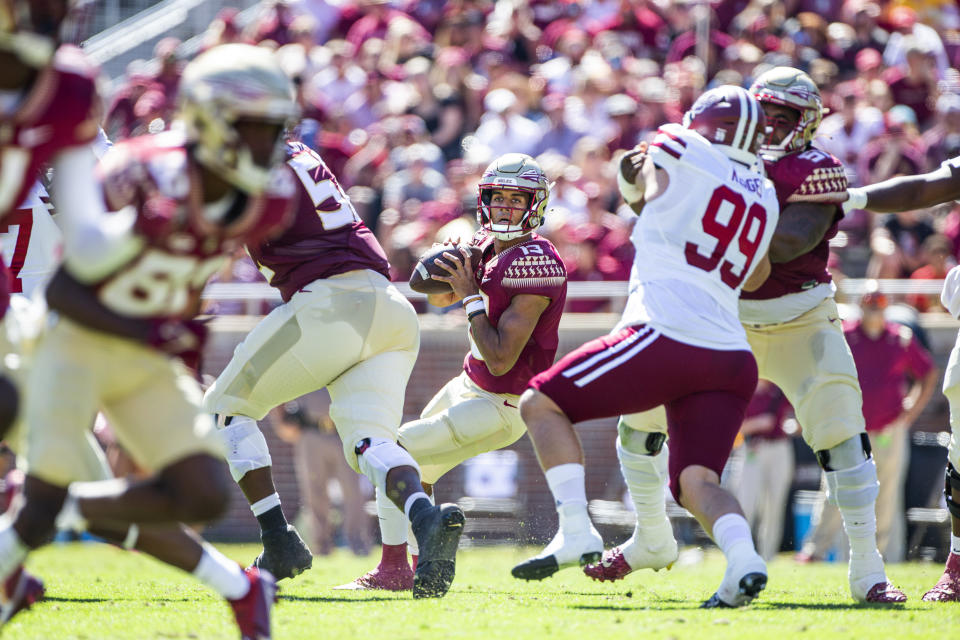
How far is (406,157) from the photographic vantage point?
44.6 ft

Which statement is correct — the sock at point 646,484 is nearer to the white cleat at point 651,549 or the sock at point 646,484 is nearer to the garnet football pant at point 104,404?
the white cleat at point 651,549

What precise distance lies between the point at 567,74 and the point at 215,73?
35.2ft

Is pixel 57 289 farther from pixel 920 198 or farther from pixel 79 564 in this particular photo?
pixel 79 564

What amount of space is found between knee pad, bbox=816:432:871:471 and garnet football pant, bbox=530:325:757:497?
3.22 ft

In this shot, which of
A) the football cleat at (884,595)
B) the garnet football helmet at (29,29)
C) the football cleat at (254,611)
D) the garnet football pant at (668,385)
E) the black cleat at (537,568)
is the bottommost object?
the football cleat at (884,595)

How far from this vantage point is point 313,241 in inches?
253

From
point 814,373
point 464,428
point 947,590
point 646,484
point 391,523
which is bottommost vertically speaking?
point 391,523

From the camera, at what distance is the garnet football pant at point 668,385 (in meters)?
5.45

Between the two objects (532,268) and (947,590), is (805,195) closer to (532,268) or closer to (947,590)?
(532,268)

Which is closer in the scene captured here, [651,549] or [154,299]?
[154,299]

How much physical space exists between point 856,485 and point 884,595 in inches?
20.5

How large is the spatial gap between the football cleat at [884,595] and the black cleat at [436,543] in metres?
1.96

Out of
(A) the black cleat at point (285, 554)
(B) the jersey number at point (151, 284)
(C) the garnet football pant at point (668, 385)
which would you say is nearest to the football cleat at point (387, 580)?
(A) the black cleat at point (285, 554)

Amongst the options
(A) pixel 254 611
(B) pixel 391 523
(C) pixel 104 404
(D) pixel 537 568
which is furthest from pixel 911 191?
(C) pixel 104 404
